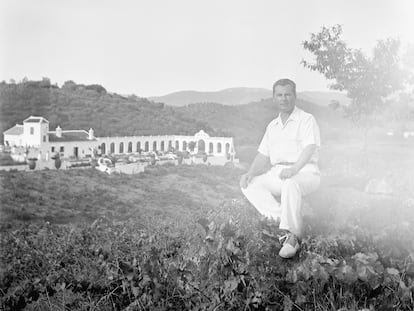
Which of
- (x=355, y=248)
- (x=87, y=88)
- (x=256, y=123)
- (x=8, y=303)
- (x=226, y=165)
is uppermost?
(x=87, y=88)

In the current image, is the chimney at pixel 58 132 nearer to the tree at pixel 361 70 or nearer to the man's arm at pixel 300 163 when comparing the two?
the tree at pixel 361 70

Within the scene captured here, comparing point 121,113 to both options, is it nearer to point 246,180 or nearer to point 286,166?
Result: point 246,180

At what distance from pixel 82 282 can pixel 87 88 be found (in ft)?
5.79

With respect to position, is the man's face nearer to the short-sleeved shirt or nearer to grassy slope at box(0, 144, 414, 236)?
the short-sleeved shirt

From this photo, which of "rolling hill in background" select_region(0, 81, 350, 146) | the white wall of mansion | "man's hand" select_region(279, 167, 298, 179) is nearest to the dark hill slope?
"rolling hill in background" select_region(0, 81, 350, 146)

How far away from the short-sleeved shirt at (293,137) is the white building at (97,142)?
1.02 metres

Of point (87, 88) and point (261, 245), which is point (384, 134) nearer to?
point (261, 245)

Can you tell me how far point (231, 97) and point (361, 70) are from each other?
0.97m

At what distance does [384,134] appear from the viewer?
161 inches

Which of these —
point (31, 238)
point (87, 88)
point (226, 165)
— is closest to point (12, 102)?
point (87, 88)

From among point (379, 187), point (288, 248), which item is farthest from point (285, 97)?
point (379, 187)

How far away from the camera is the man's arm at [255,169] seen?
10.3 ft

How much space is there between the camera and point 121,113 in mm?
4488

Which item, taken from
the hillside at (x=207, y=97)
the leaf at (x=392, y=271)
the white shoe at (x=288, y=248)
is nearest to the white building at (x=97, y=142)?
the hillside at (x=207, y=97)
